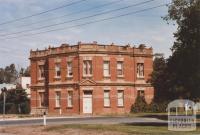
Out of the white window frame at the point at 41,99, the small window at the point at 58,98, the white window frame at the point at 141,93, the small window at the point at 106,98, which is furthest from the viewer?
the white window frame at the point at 41,99

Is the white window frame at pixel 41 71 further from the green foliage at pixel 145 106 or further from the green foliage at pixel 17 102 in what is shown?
the green foliage at pixel 145 106

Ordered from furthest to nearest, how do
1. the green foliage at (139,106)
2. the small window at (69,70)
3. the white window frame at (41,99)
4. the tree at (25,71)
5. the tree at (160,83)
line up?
1. the tree at (25,71)
2. the white window frame at (41,99)
3. the green foliage at (139,106)
4. the small window at (69,70)
5. the tree at (160,83)

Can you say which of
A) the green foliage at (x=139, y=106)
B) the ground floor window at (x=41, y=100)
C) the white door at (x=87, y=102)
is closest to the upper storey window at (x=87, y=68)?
the white door at (x=87, y=102)

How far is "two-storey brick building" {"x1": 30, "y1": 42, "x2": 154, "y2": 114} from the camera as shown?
2783 inches

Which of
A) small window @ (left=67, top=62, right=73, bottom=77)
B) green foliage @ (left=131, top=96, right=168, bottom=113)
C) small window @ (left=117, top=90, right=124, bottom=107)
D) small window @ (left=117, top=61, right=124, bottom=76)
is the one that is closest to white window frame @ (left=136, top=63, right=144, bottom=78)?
green foliage @ (left=131, top=96, right=168, bottom=113)

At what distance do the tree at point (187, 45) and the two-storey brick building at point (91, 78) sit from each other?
3370 cm

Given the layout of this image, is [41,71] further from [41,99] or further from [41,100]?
[41,100]

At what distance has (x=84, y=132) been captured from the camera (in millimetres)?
30234

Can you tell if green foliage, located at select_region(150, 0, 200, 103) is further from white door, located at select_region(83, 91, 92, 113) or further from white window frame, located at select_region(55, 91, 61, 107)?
white window frame, located at select_region(55, 91, 61, 107)

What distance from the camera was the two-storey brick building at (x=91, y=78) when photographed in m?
70.7

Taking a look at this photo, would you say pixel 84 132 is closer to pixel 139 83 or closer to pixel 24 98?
pixel 139 83

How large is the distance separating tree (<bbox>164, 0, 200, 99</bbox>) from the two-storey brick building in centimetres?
3370

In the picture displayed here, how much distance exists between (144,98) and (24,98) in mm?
22234

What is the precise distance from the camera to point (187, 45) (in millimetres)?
35781
